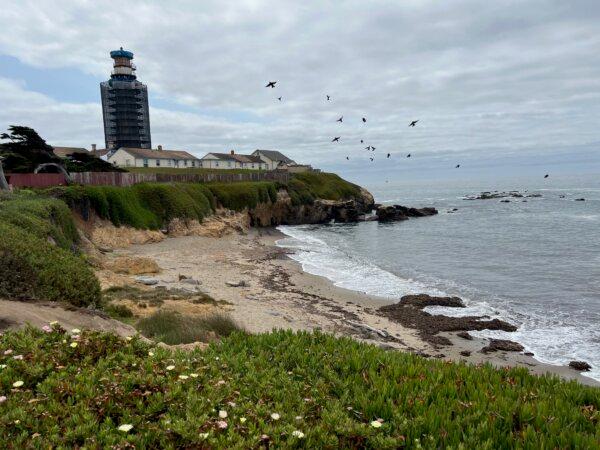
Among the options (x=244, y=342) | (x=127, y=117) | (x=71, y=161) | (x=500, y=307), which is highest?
(x=127, y=117)

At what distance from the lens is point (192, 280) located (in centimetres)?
2262

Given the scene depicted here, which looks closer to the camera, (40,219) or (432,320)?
(40,219)

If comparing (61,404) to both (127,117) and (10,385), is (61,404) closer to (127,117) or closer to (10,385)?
(10,385)

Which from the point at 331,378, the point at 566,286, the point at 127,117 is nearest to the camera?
the point at 331,378

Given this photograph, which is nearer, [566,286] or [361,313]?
[361,313]

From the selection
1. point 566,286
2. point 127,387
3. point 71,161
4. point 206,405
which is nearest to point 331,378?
point 206,405

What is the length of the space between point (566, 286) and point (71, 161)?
161ft

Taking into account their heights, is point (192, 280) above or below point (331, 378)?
below

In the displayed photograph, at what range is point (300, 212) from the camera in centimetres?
6850

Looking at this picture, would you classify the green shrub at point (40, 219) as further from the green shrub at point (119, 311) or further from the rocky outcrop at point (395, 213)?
the rocky outcrop at point (395, 213)

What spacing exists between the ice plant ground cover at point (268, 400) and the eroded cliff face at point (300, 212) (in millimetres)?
53144

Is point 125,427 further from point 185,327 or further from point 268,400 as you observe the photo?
point 185,327

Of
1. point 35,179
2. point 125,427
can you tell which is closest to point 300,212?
point 35,179

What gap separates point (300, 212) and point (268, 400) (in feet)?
208
